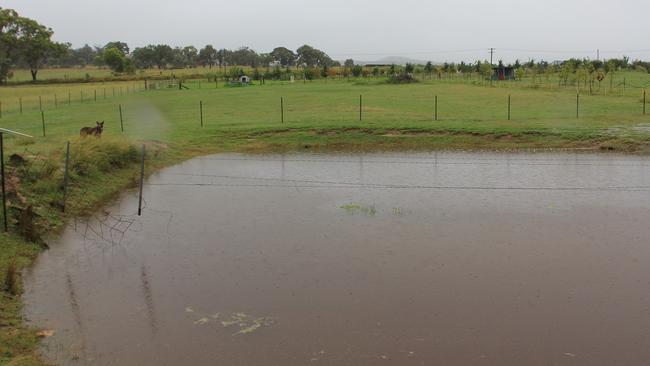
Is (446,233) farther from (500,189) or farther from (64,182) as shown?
(64,182)

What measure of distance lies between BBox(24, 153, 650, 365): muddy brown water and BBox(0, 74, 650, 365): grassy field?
0.68 meters

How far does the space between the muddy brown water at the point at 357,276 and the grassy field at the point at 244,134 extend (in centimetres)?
68

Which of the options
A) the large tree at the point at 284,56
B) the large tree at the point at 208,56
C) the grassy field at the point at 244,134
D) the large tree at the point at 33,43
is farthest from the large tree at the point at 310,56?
the grassy field at the point at 244,134

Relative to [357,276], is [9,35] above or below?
above

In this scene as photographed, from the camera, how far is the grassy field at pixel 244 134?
12.2 m

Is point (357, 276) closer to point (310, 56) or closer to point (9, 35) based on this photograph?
point (9, 35)

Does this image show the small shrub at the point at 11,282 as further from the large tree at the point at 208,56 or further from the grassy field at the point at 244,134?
the large tree at the point at 208,56

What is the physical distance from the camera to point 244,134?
2444cm

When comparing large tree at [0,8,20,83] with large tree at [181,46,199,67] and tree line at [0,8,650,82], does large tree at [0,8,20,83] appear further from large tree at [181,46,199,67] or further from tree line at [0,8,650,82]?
large tree at [181,46,199,67]

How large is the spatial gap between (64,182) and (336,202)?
18.6 ft

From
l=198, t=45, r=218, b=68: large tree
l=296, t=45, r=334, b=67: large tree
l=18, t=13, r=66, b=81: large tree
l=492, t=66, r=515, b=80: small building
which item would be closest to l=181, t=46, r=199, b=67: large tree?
l=198, t=45, r=218, b=68: large tree

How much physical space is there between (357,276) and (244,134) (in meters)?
15.8

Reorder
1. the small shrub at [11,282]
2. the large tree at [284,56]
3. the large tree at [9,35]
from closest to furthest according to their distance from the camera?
1. the small shrub at [11,282]
2. the large tree at [9,35]
3. the large tree at [284,56]

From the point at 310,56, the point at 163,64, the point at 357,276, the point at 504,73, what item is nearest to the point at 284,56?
the point at 310,56
